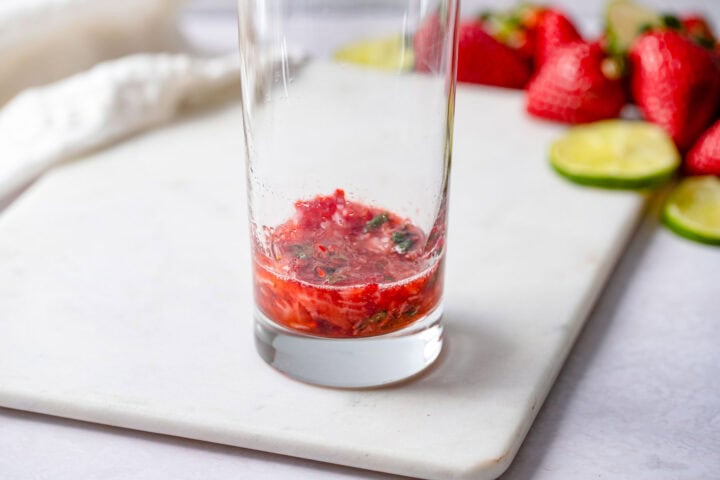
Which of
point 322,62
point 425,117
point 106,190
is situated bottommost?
point 106,190

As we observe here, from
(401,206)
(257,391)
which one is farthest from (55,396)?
(401,206)

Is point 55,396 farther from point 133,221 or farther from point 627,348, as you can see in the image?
point 627,348

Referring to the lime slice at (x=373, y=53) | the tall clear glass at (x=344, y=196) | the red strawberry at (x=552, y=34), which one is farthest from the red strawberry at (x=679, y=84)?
the tall clear glass at (x=344, y=196)

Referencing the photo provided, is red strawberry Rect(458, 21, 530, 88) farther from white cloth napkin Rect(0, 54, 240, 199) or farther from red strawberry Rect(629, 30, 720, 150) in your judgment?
white cloth napkin Rect(0, 54, 240, 199)

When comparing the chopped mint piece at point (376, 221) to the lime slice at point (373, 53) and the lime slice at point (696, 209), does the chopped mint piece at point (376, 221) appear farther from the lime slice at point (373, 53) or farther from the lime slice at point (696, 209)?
the lime slice at point (373, 53)

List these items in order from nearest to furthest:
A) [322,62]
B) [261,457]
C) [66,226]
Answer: [261,457] < [66,226] < [322,62]

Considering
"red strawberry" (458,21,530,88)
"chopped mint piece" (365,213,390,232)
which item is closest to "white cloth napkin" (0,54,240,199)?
"red strawberry" (458,21,530,88)

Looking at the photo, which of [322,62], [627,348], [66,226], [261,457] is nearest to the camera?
[261,457]
